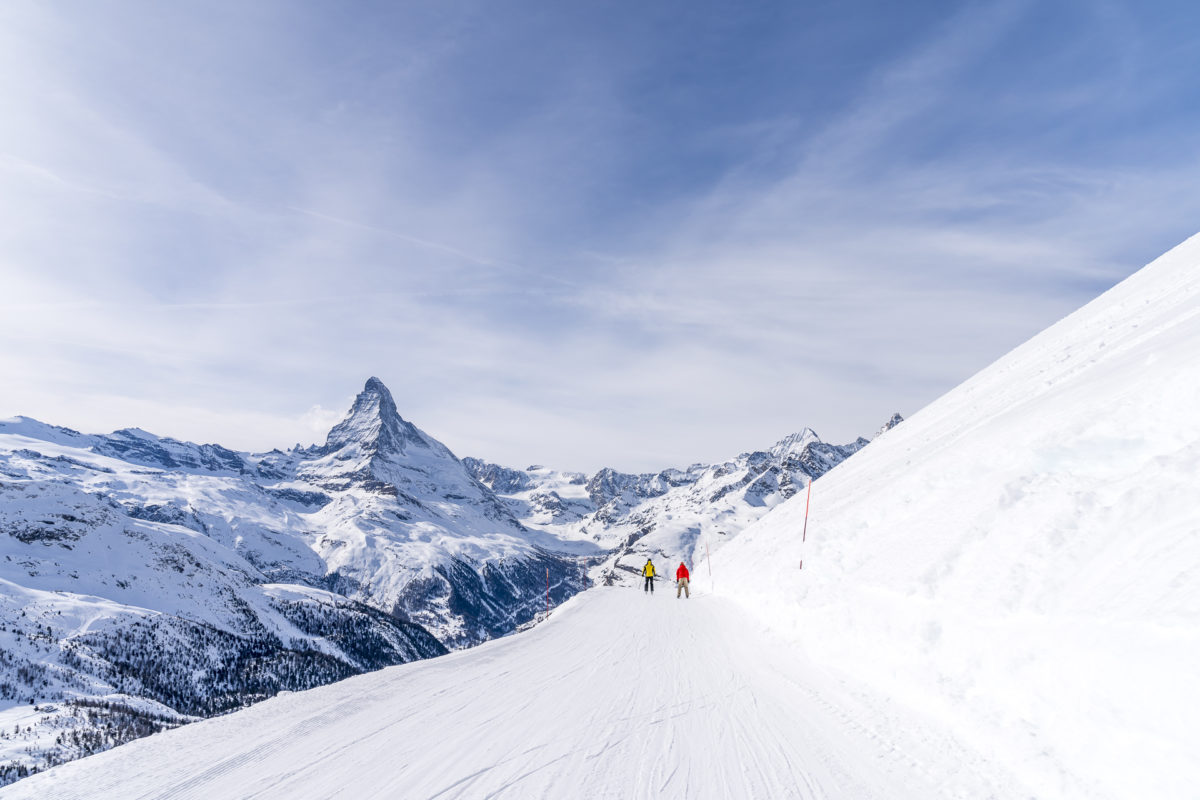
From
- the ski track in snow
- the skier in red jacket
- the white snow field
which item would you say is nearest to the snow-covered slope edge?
the white snow field

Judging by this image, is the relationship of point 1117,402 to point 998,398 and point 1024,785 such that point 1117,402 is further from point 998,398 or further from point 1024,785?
point 998,398

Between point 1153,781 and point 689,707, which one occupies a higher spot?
point 1153,781

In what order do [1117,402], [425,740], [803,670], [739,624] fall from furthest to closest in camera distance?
[739,624] → [803,670] → [1117,402] → [425,740]

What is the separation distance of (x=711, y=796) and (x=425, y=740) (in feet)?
15.1

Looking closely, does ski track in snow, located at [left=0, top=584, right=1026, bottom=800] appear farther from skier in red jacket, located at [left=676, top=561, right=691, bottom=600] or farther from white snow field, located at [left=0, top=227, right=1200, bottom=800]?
skier in red jacket, located at [left=676, top=561, right=691, bottom=600]

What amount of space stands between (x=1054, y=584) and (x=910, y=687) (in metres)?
2.95

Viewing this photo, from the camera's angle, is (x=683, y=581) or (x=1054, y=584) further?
(x=683, y=581)

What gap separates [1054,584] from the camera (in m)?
8.50

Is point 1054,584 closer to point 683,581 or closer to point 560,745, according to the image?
point 560,745

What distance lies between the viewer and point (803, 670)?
41.3 ft

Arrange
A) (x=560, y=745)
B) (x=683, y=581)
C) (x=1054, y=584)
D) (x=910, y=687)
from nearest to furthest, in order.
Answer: (x=560, y=745) → (x=1054, y=584) → (x=910, y=687) → (x=683, y=581)

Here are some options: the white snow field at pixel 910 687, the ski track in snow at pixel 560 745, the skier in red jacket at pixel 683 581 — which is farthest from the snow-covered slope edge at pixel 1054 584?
the skier in red jacket at pixel 683 581

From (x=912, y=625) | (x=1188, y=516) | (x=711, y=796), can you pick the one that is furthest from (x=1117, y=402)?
(x=711, y=796)

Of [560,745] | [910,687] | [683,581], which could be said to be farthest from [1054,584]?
[683,581]
